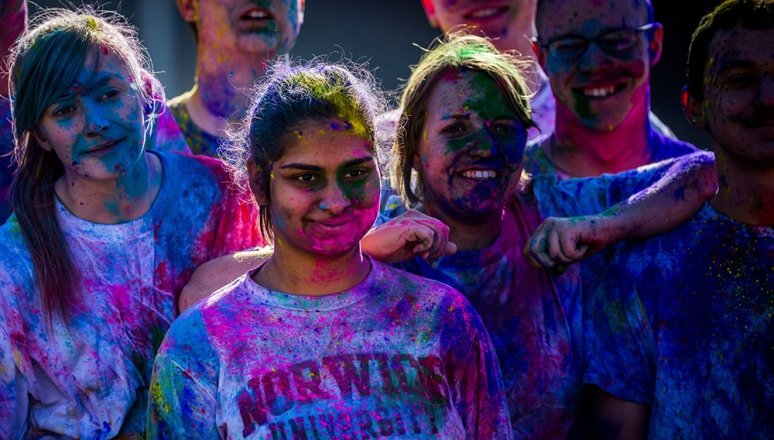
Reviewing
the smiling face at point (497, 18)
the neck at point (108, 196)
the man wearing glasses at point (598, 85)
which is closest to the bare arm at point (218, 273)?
the neck at point (108, 196)

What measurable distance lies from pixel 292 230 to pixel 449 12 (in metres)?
2.19

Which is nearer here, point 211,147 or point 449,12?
point 211,147

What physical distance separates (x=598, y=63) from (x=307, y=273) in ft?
5.08

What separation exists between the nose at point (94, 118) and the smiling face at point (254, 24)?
1245 mm

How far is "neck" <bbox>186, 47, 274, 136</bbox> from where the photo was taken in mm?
4344

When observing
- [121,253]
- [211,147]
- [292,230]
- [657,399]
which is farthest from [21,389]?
[657,399]

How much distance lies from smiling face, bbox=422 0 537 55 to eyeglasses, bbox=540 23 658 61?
2.26 ft

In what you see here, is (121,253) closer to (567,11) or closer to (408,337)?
(408,337)

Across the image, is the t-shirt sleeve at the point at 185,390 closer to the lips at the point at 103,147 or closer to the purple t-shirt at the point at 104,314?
the purple t-shirt at the point at 104,314

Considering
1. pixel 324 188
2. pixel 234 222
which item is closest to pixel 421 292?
pixel 324 188

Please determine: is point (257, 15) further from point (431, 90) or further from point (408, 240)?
point (408, 240)

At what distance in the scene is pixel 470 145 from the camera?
3.15 m

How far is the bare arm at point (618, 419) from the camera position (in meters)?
3.00

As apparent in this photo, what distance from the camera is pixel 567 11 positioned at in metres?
3.83
